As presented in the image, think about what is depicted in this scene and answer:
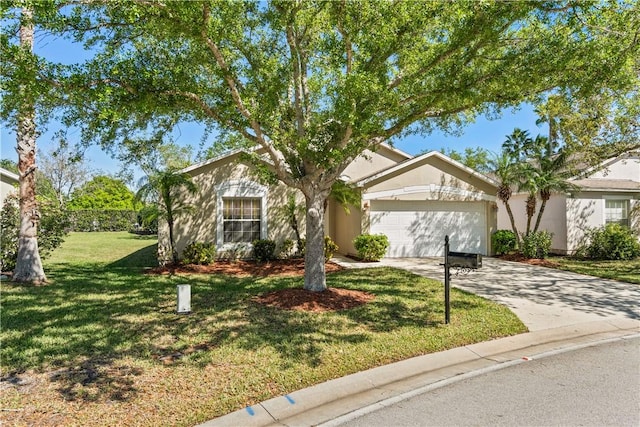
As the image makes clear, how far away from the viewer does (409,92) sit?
7707 mm

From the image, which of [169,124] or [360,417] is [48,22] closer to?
[169,124]

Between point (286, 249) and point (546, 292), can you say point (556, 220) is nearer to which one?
point (546, 292)

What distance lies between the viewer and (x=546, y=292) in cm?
960

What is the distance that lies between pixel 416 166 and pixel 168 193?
9.53 m

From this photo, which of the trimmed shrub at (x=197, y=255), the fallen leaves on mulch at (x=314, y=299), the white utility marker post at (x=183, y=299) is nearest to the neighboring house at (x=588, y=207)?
the fallen leaves on mulch at (x=314, y=299)

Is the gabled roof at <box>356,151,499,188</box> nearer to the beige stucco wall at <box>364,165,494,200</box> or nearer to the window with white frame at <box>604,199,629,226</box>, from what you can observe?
the beige stucco wall at <box>364,165,494,200</box>

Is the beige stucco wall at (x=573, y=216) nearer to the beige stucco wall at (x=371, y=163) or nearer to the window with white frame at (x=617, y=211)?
the window with white frame at (x=617, y=211)

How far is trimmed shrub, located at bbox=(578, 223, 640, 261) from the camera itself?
51.2ft

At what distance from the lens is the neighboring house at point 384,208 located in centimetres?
1443

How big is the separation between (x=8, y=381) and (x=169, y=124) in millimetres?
5557

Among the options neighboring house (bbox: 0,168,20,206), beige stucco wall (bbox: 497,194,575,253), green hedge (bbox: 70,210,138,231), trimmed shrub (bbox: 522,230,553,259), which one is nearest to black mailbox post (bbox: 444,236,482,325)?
trimmed shrub (bbox: 522,230,553,259)

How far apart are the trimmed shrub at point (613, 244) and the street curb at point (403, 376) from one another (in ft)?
34.2

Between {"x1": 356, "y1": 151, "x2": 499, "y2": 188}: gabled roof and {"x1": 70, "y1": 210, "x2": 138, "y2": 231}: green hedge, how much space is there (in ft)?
87.2

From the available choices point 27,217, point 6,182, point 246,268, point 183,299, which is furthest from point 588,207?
point 6,182
